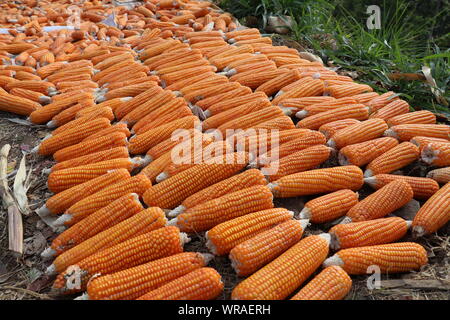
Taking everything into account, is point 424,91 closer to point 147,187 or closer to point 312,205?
point 312,205

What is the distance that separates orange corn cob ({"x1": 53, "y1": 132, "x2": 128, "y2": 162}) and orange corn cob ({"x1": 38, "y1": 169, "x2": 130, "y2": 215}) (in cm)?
54

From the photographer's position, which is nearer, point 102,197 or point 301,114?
point 102,197

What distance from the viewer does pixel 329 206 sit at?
283cm

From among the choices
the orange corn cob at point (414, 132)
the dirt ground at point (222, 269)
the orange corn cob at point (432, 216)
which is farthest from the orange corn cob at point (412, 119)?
the orange corn cob at point (432, 216)

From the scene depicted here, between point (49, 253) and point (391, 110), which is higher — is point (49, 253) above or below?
below

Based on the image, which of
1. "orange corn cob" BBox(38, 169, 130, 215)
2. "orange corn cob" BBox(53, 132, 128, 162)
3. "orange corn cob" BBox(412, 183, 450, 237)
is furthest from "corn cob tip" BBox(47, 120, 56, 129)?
"orange corn cob" BBox(412, 183, 450, 237)

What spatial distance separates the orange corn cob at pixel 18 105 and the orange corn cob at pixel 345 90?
3.45m

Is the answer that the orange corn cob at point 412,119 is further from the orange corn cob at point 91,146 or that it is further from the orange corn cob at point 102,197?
the orange corn cob at point 91,146

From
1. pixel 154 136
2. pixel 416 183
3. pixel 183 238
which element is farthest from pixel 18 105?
pixel 416 183

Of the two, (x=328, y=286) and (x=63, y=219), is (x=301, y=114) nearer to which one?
(x=328, y=286)

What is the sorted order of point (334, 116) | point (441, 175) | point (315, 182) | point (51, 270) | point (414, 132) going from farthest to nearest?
point (334, 116) < point (414, 132) < point (441, 175) < point (315, 182) < point (51, 270)

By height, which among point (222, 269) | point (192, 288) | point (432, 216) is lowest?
point (222, 269)

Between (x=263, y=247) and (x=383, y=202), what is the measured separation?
3.48ft

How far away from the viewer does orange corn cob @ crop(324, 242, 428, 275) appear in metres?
2.42
